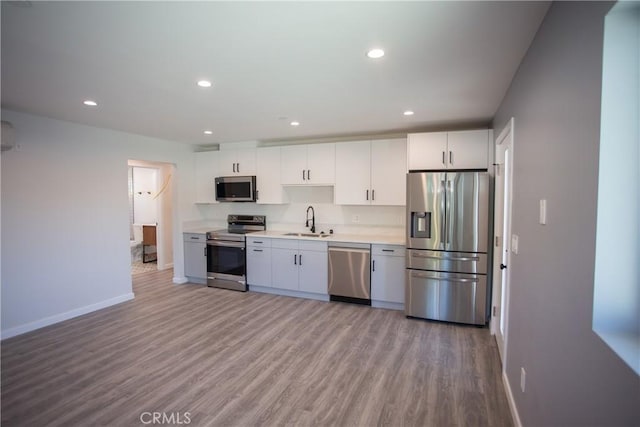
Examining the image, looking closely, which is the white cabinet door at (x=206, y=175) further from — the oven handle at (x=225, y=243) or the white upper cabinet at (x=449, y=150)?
the white upper cabinet at (x=449, y=150)

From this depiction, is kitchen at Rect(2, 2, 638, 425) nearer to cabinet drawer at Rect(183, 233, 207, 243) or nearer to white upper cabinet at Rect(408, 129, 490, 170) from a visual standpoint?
cabinet drawer at Rect(183, 233, 207, 243)

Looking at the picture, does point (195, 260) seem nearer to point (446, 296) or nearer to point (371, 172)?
point (371, 172)

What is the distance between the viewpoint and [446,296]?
12.1 feet

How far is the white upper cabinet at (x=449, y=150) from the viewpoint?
375 centimetres

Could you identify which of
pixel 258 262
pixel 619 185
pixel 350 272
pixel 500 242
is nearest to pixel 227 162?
pixel 258 262

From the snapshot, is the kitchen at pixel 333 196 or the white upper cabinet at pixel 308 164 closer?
the kitchen at pixel 333 196

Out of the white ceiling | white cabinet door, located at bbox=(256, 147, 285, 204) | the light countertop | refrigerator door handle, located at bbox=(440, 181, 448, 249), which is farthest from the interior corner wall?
refrigerator door handle, located at bbox=(440, 181, 448, 249)

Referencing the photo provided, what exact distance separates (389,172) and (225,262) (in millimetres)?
2940

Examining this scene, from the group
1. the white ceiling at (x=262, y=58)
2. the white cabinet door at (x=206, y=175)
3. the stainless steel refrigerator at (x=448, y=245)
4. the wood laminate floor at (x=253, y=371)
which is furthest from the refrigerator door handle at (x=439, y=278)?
the white cabinet door at (x=206, y=175)

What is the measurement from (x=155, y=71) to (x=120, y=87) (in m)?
0.58

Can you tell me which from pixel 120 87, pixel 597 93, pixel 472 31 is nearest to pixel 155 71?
pixel 120 87

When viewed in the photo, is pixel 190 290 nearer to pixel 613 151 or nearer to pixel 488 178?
pixel 488 178

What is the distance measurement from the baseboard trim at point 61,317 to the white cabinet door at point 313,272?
2523mm

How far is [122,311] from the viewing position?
4168mm
